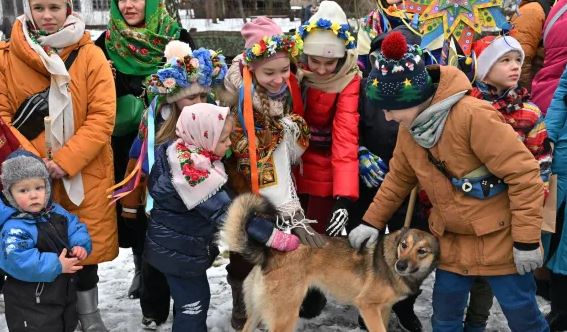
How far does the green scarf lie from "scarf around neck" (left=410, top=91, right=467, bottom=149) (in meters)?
1.95

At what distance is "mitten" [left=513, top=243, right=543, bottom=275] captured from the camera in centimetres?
261

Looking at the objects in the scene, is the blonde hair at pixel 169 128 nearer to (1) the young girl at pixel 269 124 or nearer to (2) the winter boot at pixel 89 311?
(1) the young girl at pixel 269 124

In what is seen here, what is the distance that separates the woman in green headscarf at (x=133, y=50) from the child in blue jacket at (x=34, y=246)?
2.45 feet

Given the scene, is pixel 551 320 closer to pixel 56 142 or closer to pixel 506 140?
pixel 506 140

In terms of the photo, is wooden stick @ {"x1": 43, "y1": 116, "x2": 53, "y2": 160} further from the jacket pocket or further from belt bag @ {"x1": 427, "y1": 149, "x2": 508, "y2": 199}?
the jacket pocket

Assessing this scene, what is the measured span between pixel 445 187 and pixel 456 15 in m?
1.68

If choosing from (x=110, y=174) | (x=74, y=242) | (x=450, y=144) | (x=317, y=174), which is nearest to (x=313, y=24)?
(x=317, y=174)

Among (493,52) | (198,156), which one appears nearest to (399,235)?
(493,52)

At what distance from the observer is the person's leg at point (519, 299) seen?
280cm

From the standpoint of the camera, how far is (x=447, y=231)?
117 inches

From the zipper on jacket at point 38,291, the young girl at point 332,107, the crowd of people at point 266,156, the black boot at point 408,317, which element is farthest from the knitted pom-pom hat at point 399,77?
the zipper on jacket at point 38,291

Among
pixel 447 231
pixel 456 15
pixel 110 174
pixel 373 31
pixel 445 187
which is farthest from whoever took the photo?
pixel 373 31

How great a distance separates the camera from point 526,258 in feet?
8.56

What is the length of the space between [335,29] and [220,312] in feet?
7.36
